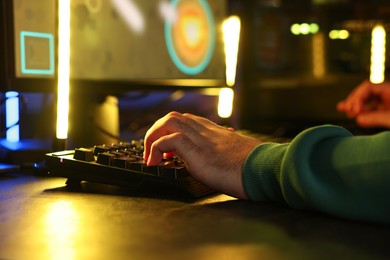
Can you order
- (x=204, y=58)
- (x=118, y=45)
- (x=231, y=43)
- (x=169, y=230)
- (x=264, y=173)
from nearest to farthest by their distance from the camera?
(x=169, y=230) → (x=264, y=173) → (x=118, y=45) → (x=204, y=58) → (x=231, y=43)

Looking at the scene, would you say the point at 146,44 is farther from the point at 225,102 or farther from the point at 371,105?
the point at 371,105

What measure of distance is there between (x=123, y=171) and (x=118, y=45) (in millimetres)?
454

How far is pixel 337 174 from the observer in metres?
0.52

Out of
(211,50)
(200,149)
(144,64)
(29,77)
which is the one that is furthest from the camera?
(211,50)

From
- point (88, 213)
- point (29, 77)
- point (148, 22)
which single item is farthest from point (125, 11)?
point (88, 213)

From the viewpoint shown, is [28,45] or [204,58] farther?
[204,58]

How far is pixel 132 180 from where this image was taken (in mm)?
657

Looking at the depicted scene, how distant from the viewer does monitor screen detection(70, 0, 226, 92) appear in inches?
38.3

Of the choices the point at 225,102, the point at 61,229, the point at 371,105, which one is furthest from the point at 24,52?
the point at 371,105

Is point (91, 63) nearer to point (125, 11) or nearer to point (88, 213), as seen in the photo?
point (125, 11)

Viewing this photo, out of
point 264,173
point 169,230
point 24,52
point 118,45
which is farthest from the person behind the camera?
point 118,45

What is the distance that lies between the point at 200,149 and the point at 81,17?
45 cm

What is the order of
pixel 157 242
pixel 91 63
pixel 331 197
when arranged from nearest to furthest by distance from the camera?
pixel 157 242
pixel 331 197
pixel 91 63

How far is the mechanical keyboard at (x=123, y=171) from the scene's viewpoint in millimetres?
634
